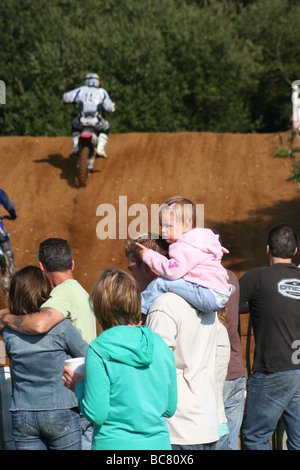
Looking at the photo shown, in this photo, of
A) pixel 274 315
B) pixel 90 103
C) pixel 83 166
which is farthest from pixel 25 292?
pixel 90 103

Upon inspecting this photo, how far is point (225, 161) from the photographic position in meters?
17.4

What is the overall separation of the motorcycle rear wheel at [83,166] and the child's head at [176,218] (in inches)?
449

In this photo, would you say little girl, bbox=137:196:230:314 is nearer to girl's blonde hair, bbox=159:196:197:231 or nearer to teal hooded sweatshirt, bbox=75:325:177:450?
girl's blonde hair, bbox=159:196:197:231

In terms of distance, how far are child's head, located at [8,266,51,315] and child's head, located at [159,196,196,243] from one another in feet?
2.71

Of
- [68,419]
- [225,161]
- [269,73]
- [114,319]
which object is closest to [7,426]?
[68,419]

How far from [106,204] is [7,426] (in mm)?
10926

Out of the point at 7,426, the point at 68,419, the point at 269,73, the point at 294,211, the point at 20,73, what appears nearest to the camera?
the point at 68,419

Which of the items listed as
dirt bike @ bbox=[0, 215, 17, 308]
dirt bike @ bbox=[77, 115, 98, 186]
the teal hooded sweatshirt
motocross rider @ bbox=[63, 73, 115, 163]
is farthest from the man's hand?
motocross rider @ bbox=[63, 73, 115, 163]

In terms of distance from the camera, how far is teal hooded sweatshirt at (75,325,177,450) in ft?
10.3

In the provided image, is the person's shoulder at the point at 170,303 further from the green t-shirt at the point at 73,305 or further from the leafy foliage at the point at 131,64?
the leafy foliage at the point at 131,64

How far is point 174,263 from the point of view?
12.5ft

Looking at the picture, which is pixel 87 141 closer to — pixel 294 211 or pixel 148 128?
pixel 294 211

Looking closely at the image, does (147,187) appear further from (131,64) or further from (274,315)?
(274,315)

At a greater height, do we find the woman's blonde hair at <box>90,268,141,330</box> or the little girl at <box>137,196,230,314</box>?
the little girl at <box>137,196,230,314</box>
